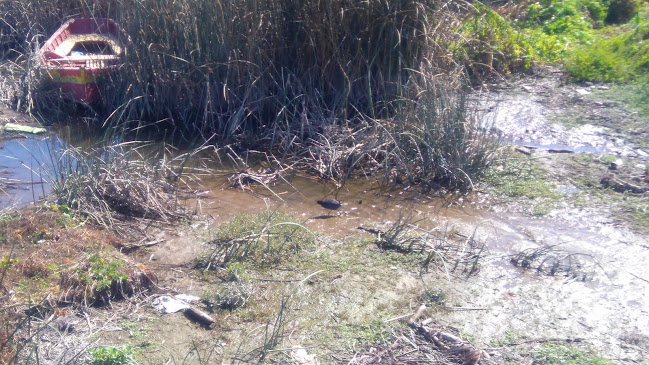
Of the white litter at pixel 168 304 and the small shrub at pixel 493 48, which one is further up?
the small shrub at pixel 493 48

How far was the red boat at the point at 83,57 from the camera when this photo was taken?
632 centimetres

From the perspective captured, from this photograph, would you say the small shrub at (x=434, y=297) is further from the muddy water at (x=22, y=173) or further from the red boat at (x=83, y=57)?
the red boat at (x=83, y=57)

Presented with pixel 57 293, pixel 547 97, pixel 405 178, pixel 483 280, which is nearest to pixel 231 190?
pixel 405 178

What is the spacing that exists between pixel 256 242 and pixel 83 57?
156 inches

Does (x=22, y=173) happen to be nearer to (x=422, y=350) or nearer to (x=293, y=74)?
(x=293, y=74)

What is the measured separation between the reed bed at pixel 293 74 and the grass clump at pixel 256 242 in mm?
1270

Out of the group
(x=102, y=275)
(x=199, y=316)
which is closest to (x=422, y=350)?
(x=199, y=316)

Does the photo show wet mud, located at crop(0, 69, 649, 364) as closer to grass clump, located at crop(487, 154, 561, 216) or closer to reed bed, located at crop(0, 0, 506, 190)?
grass clump, located at crop(487, 154, 561, 216)

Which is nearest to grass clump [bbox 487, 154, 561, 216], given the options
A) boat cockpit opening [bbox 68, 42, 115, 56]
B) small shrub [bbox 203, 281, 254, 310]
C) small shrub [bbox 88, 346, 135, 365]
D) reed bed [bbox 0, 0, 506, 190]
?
reed bed [bbox 0, 0, 506, 190]

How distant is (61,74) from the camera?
21.1ft

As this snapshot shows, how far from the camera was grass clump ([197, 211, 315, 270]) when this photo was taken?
367 centimetres

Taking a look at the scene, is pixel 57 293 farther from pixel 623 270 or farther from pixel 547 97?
pixel 547 97

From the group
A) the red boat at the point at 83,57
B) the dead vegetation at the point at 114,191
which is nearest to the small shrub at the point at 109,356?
the dead vegetation at the point at 114,191

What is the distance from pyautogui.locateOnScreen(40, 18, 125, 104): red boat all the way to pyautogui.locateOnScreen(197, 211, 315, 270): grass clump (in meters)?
3.10
